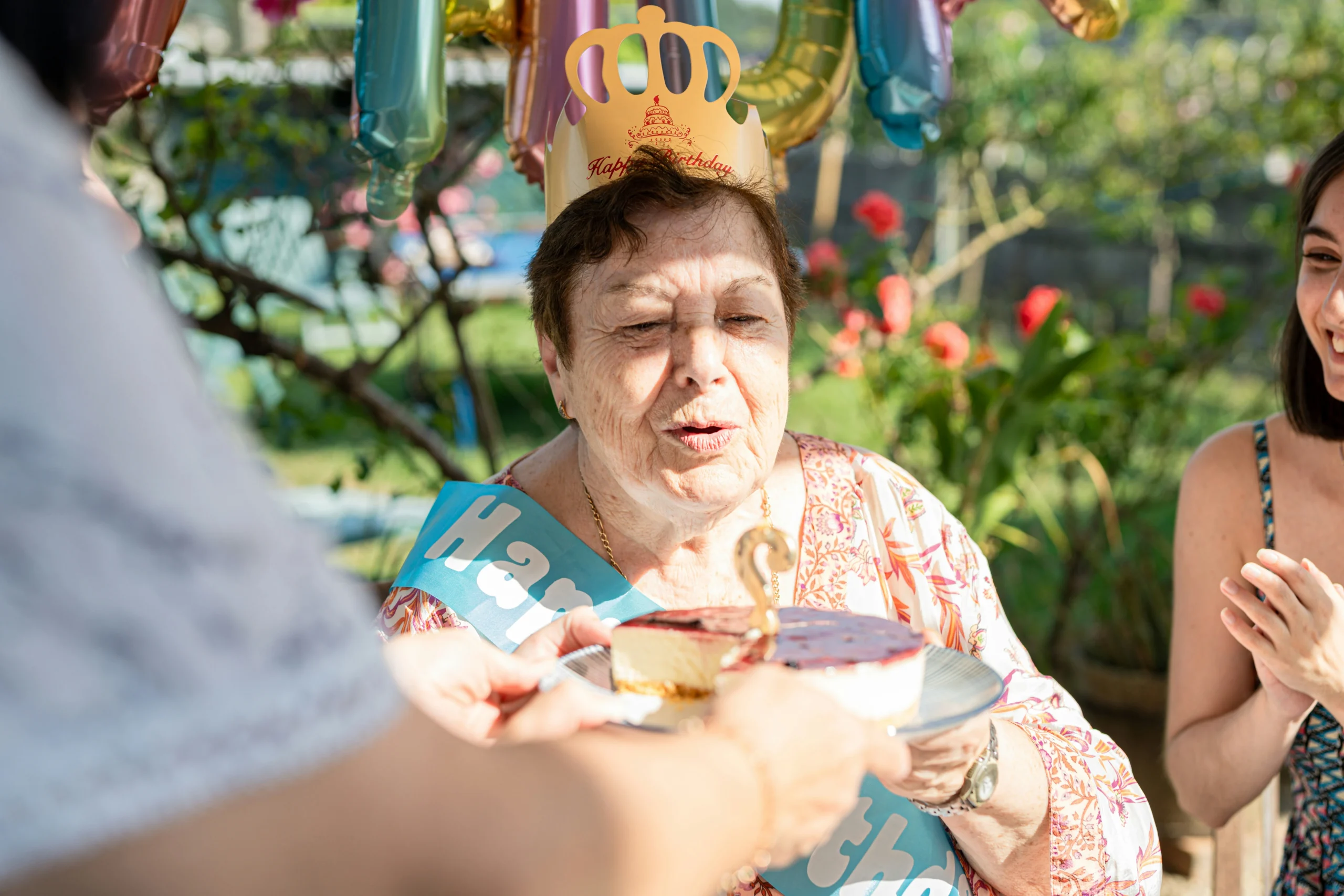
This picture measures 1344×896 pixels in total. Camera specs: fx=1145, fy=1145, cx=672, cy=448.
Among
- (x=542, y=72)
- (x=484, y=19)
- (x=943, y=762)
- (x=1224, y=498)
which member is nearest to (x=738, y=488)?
(x=943, y=762)

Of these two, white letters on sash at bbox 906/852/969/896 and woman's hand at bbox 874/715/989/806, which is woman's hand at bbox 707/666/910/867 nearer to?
woman's hand at bbox 874/715/989/806

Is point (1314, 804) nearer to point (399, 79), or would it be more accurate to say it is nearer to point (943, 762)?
point (943, 762)

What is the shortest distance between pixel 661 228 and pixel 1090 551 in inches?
105

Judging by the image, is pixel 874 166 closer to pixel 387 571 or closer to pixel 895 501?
pixel 387 571

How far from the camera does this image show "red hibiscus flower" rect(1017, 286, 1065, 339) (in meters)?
3.52

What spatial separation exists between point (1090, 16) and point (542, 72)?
3.38 ft

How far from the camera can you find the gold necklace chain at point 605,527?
1.88 m

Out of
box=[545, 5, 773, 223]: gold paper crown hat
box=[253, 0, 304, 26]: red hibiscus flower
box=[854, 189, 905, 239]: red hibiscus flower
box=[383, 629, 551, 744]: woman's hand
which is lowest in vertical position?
box=[383, 629, 551, 744]: woman's hand

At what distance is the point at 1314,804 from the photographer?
2076mm

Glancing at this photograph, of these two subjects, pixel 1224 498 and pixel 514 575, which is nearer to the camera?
pixel 514 575

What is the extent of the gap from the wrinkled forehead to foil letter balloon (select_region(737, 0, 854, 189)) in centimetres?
33

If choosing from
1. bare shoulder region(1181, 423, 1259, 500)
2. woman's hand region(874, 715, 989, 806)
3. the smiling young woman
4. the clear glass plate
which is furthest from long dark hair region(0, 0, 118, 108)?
bare shoulder region(1181, 423, 1259, 500)

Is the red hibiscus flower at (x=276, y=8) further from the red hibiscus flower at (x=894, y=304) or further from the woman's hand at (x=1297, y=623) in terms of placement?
the woman's hand at (x=1297, y=623)

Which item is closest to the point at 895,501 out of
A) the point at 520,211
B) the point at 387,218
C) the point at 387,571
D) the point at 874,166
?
the point at 387,218
